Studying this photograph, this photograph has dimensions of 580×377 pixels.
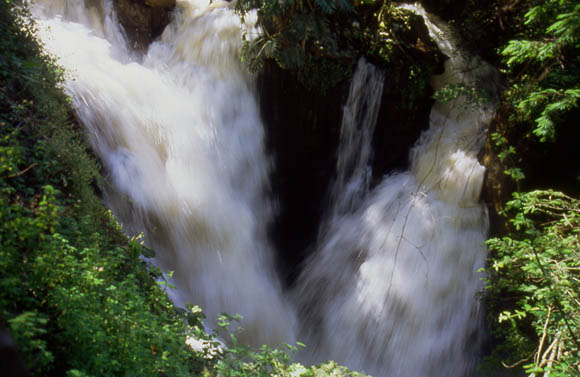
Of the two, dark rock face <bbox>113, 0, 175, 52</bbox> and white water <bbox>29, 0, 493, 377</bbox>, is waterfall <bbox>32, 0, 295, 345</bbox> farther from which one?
dark rock face <bbox>113, 0, 175, 52</bbox>

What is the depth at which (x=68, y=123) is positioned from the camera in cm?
420

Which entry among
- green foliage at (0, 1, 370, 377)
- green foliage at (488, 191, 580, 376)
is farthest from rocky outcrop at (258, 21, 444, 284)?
green foliage at (0, 1, 370, 377)

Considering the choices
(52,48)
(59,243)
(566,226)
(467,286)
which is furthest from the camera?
(52,48)

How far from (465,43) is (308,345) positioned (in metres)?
6.45

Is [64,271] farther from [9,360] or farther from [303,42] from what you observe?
[303,42]

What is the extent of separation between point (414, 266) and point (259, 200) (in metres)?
3.03

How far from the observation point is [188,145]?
6160 mm

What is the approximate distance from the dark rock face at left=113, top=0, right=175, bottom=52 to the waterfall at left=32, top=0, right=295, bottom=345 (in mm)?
226

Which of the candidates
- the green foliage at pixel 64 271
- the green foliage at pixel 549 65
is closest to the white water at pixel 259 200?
the green foliage at pixel 64 271

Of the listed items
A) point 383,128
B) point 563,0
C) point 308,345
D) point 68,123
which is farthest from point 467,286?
point 68,123

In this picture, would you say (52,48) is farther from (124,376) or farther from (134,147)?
(124,376)

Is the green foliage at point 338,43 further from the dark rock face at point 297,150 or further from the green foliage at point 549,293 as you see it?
the green foliage at point 549,293

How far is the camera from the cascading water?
18.8 feet

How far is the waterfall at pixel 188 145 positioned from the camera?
5152 millimetres
